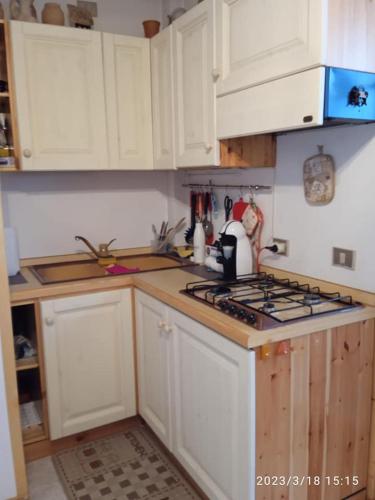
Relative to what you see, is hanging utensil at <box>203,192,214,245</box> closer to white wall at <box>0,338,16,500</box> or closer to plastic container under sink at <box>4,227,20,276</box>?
plastic container under sink at <box>4,227,20,276</box>

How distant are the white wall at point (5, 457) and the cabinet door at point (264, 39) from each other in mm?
1419

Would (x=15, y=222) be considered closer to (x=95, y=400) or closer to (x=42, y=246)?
(x=42, y=246)

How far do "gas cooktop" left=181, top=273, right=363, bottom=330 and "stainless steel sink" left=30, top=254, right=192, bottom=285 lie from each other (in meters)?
0.56

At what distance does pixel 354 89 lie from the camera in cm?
132

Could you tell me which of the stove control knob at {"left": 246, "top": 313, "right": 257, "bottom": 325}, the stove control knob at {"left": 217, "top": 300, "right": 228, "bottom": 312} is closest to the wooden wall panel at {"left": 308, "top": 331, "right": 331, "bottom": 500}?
the stove control knob at {"left": 246, "top": 313, "right": 257, "bottom": 325}

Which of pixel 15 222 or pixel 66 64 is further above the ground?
pixel 66 64

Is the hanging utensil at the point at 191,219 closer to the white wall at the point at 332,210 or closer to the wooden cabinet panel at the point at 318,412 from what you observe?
the white wall at the point at 332,210

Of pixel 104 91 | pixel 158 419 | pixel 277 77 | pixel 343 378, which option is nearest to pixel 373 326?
pixel 343 378

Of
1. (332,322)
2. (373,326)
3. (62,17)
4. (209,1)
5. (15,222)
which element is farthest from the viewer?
(15,222)

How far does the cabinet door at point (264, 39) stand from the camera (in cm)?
127

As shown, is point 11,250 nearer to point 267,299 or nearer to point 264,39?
point 267,299

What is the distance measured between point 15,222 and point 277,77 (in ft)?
5.39

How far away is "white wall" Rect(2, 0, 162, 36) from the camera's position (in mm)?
2449

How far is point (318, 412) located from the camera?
148 centimetres
